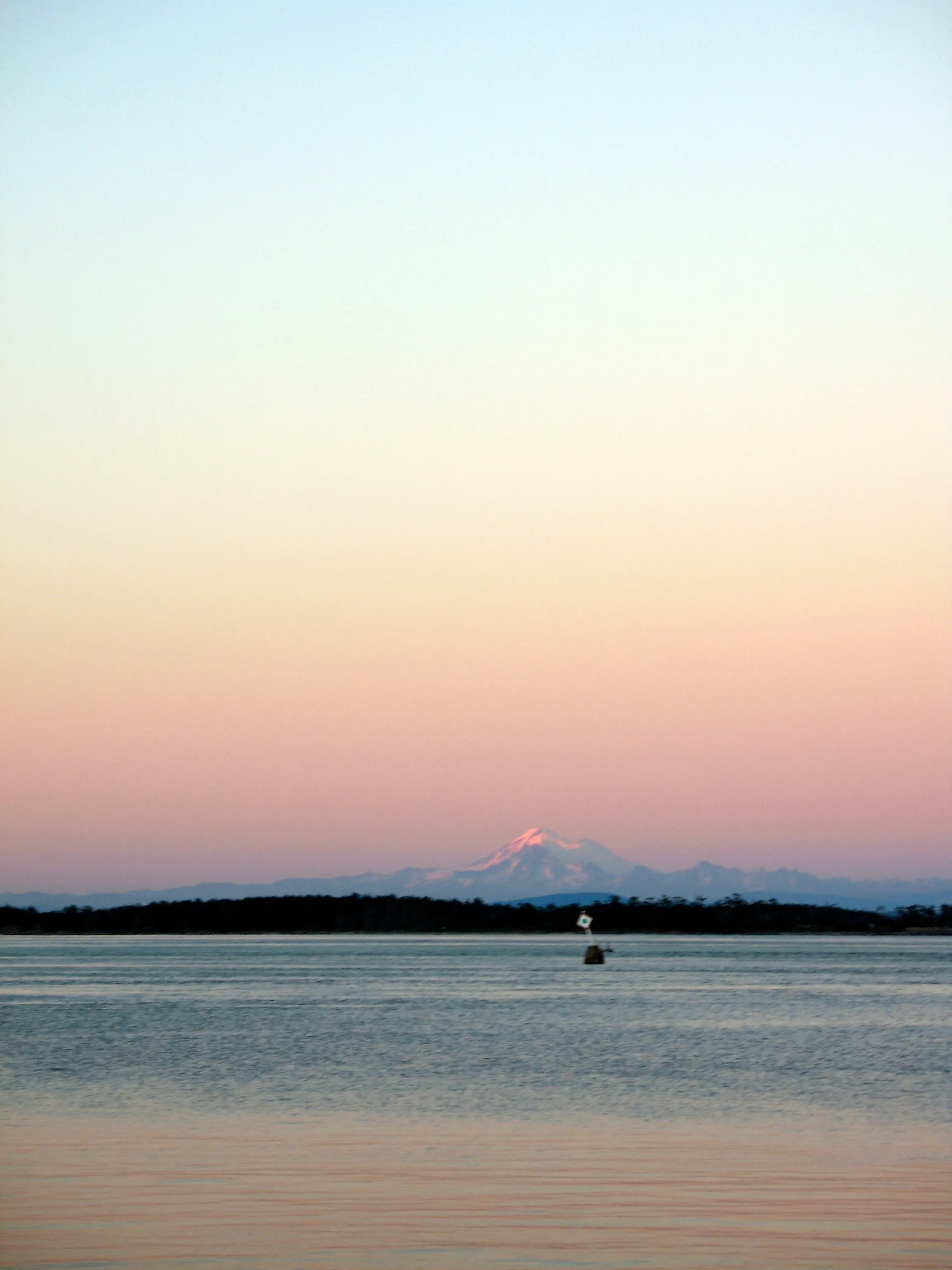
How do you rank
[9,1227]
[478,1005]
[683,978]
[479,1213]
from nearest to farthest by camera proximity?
[9,1227] → [479,1213] → [478,1005] → [683,978]

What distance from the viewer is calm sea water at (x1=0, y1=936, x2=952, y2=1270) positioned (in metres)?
19.5

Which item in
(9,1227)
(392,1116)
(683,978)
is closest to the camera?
(9,1227)

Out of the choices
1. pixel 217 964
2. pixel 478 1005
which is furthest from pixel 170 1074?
pixel 217 964

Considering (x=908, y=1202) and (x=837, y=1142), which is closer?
(x=908, y=1202)

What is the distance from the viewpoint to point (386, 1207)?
859 inches

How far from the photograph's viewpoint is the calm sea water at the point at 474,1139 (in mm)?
19531

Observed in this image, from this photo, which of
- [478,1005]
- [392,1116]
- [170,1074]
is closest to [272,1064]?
[170,1074]

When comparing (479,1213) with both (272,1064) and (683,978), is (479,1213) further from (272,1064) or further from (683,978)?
(683,978)

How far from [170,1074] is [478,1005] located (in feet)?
123

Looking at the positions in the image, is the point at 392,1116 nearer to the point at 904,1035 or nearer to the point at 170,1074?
the point at 170,1074

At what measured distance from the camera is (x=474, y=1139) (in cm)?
2892

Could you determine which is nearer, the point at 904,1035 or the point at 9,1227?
Result: the point at 9,1227

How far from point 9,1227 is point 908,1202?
38.6ft

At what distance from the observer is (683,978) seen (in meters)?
115
